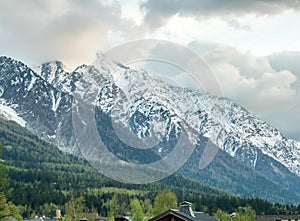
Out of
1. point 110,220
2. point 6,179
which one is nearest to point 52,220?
point 110,220

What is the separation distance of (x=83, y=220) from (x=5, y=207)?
67547 millimetres

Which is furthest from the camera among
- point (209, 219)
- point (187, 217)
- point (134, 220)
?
point (134, 220)

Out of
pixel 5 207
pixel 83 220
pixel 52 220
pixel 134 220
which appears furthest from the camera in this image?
pixel 52 220

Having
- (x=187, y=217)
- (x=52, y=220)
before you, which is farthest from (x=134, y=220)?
(x=52, y=220)

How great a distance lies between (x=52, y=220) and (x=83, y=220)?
3588 centimetres

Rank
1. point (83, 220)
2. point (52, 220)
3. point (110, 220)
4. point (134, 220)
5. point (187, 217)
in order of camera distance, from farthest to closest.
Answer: point (52, 220) < point (110, 220) < point (83, 220) < point (134, 220) < point (187, 217)

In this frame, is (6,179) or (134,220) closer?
(6,179)

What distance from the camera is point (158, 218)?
10456 cm

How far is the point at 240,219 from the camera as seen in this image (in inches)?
7657

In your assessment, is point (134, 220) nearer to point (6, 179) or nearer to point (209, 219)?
point (209, 219)

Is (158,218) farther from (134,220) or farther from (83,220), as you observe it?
(83,220)

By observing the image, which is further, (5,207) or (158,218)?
(158,218)

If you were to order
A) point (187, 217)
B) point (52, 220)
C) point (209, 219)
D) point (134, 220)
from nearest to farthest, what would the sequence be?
point (187, 217) → point (209, 219) → point (134, 220) → point (52, 220)

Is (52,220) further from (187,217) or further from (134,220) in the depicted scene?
(187,217)
